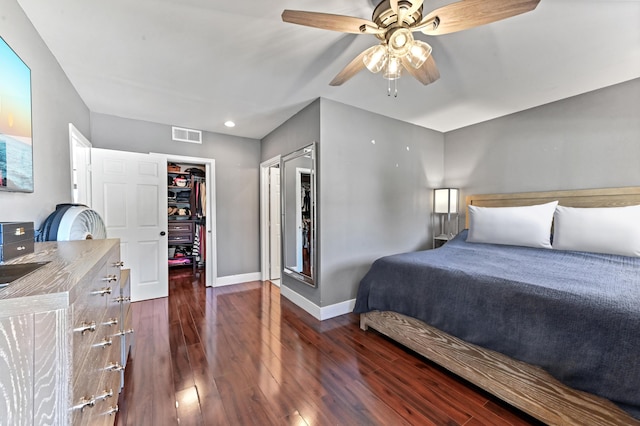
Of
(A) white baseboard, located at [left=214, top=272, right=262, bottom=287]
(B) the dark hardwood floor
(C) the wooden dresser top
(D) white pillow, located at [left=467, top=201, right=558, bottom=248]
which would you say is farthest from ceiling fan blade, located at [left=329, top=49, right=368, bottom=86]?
(A) white baseboard, located at [left=214, top=272, right=262, bottom=287]

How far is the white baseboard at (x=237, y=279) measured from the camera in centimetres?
402

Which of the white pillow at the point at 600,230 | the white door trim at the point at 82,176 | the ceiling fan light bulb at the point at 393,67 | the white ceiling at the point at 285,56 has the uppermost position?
the white ceiling at the point at 285,56

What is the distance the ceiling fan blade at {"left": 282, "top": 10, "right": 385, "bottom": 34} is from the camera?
4.24 ft

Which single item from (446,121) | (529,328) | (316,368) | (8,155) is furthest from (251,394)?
(446,121)

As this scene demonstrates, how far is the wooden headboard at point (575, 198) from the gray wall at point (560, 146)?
91mm

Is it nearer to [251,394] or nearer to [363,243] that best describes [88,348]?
[251,394]

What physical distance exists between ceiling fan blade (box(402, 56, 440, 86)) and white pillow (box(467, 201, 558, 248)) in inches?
78.0

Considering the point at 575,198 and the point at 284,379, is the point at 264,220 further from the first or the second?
the point at 575,198

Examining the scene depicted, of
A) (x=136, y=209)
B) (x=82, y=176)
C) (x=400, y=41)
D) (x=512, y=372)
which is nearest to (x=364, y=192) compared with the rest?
(x=400, y=41)

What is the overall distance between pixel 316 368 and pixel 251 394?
1.71ft

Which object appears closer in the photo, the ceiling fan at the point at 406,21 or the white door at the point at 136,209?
the ceiling fan at the point at 406,21

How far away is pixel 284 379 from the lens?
73.0 inches

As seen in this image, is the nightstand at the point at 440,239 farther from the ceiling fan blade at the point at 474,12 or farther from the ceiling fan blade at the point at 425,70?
the ceiling fan blade at the point at 474,12

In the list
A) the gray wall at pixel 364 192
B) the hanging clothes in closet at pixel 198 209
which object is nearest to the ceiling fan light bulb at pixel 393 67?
the gray wall at pixel 364 192
